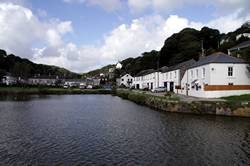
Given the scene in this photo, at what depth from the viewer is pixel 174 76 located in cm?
5772

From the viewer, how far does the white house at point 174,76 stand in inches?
2117

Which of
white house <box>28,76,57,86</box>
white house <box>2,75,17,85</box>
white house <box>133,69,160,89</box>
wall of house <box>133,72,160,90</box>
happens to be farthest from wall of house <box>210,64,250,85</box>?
white house <box>28,76,57,86</box>

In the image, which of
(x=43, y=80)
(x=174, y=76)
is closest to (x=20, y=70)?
(x=43, y=80)

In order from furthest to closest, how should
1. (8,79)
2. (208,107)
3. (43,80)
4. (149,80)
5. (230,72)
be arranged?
(43,80), (8,79), (149,80), (230,72), (208,107)

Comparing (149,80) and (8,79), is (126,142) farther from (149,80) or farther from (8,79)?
(8,79)

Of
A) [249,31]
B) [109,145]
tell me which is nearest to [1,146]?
[109,145]

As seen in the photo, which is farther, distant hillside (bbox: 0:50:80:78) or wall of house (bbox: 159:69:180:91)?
distant hillside (bbox: 0:50:80:78)

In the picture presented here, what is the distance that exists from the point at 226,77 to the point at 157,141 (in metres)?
23.9

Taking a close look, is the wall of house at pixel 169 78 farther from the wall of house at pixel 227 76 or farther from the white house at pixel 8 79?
the white house at pixel 8 79

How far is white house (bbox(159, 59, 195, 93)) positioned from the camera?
176ft

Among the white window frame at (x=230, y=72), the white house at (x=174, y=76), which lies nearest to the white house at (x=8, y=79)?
the white house at (x=174, y=76)

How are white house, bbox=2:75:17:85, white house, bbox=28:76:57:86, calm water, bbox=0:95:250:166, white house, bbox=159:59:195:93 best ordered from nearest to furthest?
calm water, bbox=0:95:250:166
white house, bbox=159:59:195:93
white house, bbox=2:75:17:85
white house, bbox=28:76:57:86

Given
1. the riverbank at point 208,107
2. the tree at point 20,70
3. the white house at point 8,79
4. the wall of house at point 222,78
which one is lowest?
the riverbank at point 208,107

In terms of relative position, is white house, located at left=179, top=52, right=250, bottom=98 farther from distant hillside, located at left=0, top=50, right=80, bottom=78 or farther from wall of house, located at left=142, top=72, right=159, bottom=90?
distant hillside, located at left=0, top=50, right=80, bottom=78
